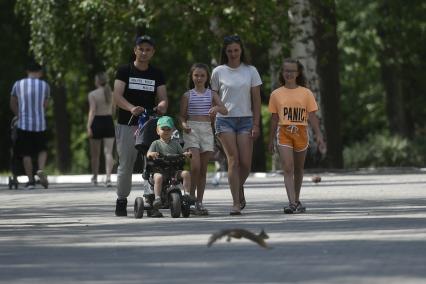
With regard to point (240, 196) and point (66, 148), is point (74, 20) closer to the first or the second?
point (66, 148)

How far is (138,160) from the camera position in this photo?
1811cm

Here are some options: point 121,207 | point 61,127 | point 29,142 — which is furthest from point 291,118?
point 61,127

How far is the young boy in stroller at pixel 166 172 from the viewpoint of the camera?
1683 cm

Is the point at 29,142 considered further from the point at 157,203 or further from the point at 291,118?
the point at 157,203

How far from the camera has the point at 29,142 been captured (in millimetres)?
26547

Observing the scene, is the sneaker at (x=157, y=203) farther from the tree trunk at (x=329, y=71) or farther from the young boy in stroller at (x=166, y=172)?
Answer: the tree trunk at (x=329, y=71)

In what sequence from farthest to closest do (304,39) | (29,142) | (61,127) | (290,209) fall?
(61,127) → (304,39) → (29,142) → (290,209)

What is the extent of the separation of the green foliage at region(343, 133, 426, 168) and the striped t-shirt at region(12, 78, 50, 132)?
44.5 ft

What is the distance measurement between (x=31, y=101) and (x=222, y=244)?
1390 cm

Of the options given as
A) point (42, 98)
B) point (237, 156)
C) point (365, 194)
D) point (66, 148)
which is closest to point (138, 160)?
point (237, 156)

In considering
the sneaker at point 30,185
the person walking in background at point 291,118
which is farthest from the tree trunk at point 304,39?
the person walking in background at point 291,118

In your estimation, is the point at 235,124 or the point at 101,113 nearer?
the point at 235,124

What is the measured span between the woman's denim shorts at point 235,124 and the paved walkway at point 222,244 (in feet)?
2.92

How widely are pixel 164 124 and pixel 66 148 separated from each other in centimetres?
3465
